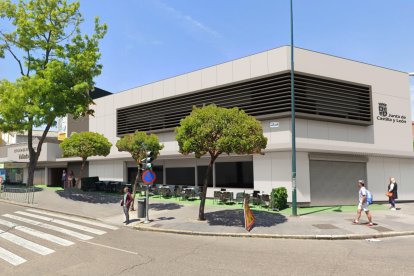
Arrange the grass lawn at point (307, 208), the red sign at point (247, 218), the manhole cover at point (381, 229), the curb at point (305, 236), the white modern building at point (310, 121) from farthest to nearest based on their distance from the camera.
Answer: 1. the white modern building at point (310, 121)
2. the grass lawn at point (307, 208)
3. the red sign at point (247, 218)
4. the manhole cover at point (381, 229)
5. the curb at point (305, 236)

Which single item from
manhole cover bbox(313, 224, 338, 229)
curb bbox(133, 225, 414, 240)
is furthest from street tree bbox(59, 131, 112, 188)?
manhole cover bbox(313, 224, 338, 229)

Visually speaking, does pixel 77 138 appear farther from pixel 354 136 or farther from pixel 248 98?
pixel 354 136

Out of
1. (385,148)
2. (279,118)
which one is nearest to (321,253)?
(279,118)

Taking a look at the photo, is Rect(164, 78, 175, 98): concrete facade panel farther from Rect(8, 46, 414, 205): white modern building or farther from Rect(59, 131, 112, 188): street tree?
Rect(59, 131, 112, 188): street tree

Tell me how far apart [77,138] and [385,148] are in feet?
70.1

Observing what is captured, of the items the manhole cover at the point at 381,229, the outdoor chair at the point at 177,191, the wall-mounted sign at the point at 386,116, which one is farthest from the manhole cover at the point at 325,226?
the wall-mounted sign at the point at 386,116

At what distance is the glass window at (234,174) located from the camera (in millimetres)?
22145

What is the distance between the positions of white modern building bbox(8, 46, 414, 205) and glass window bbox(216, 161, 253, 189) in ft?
0.21

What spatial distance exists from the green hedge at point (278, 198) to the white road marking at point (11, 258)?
40.2ft

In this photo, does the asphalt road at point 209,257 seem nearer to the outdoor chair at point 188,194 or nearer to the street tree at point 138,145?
the street tree at point 138,145

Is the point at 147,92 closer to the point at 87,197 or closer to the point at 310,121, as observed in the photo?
the point at 87,197

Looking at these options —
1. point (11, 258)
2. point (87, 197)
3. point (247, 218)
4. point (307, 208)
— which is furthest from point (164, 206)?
point (11, 258)

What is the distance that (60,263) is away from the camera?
943 centimetres

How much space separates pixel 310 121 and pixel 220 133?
8440 mm
